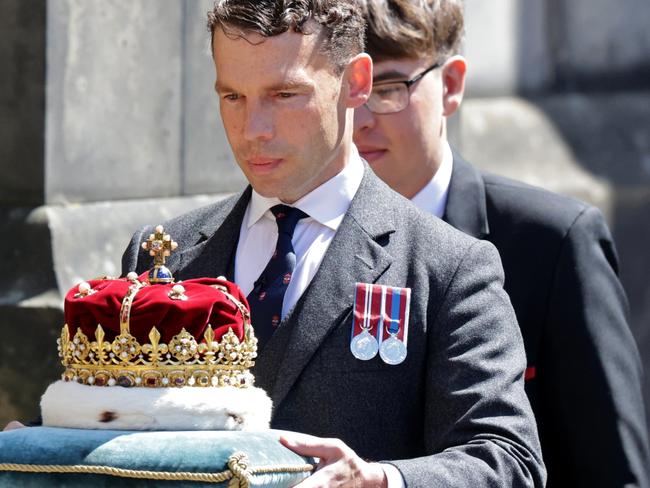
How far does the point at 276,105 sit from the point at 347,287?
0.36m

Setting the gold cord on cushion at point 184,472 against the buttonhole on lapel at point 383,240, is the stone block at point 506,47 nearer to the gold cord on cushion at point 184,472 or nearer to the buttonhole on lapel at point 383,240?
the buttonhole on lapel at point 383,240

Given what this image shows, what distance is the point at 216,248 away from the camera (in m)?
3.12

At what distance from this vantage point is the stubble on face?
289 cm

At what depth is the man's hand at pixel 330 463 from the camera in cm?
257

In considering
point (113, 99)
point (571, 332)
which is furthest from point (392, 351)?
point (113, 99)

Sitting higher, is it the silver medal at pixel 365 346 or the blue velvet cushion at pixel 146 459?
the silver medal at pixel 365 346

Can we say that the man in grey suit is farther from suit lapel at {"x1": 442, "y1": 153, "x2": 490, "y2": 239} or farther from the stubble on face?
suit lapel at {"x1": 442, "y1": 153, "x2": 490, "y2": 239}

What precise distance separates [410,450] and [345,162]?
560 mm

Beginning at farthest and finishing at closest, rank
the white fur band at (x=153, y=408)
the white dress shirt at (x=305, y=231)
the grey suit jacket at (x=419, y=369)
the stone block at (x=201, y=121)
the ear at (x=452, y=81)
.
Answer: the stone block at (x=201, y=121)
the ear at (x=452, y=81)
the white dress shirt at (x=305, y=231)
the grey suit jacket at (x=419, y=369)
the white fur band at (x=153, y=408)

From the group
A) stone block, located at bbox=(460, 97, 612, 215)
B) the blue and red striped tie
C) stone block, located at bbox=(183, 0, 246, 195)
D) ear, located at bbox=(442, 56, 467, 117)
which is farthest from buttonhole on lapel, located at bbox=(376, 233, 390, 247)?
stone block, located at bbox=(460, 97, 612, 215)

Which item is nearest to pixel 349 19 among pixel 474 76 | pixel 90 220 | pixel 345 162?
pixel 345 162

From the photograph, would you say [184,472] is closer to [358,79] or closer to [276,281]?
[276,281]

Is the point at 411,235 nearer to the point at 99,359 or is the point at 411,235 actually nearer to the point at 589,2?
the point at 99,359

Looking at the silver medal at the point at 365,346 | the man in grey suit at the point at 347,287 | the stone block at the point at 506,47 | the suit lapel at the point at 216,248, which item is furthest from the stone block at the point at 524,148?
the silver medal at the point at 365,346
